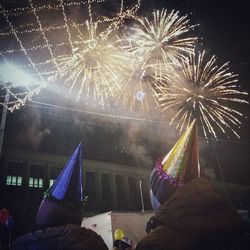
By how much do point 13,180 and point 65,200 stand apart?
738 inches

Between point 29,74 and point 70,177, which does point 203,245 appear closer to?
point 70,177

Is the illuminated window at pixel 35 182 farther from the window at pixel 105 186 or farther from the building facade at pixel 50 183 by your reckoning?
the window at pixel 105 186

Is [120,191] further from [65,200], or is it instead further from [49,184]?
[65,200]

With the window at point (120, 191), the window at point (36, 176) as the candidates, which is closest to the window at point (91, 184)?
the window at point (120, 191)

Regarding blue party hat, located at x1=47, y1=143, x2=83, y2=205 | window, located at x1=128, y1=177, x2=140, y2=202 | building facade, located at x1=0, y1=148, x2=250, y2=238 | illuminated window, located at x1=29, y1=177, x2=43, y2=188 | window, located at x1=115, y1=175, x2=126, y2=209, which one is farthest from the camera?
window, located at x1=128, y1=177, x2=140, y2=202

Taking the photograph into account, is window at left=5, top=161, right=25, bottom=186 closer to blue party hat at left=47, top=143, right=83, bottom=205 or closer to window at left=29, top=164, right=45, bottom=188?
window at left=29, top=164, right=45, bottom=188

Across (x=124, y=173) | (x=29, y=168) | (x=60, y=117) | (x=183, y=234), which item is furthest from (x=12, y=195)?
(x=183, y=234)

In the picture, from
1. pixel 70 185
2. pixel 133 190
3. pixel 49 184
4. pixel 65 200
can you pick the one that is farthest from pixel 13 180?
pixel 65 200

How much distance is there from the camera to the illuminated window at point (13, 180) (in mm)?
20719

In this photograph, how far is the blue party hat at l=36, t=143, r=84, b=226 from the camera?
378cm

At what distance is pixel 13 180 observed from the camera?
69.0 feet

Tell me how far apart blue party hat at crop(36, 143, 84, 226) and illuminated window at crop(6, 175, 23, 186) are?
1804 cm

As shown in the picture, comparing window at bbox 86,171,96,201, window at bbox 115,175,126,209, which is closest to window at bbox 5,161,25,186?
window at bbox 86,171,96,201

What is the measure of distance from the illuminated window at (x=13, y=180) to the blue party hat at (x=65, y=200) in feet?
59.2
